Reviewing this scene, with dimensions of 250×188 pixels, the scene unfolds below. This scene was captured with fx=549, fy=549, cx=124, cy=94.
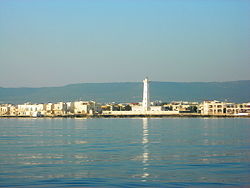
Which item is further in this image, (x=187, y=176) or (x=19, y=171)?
(x=19, y=171)

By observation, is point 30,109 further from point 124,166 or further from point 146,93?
point 124,166

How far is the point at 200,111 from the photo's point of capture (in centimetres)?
10131

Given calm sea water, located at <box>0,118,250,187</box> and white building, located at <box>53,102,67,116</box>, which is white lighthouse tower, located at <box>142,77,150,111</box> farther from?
calm sea water, located at <box>0,118,250,187</box>

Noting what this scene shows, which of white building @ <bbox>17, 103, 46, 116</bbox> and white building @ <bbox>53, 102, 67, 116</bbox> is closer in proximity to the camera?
white building @ <bbox>53, 102, 67, 116</bbox>

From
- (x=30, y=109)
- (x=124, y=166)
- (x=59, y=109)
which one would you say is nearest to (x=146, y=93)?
(x=59, y=109)

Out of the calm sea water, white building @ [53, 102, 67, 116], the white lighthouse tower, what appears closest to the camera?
the calm sea water

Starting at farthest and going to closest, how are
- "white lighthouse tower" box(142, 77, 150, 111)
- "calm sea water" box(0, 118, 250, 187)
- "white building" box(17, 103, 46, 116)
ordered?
1. "white building" box(17, 103, 46, 116)
2. "white lighthouse tower" box(142, 77, 150, 111)
3. "calm sea water" box(0, 118, 250, 187)

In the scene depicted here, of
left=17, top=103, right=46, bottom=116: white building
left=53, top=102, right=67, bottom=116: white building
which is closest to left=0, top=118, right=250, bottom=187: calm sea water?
left=53, top=102, right=67, bottom=116: white building

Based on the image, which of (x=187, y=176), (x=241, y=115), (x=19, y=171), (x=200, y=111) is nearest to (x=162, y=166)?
(x=187, y=176)

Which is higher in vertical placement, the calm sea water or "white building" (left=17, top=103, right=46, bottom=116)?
"white building" (left=17, top=103, right=46, bottom=116)

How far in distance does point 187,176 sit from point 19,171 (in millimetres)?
4264

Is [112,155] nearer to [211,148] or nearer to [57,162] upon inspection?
[57,162]

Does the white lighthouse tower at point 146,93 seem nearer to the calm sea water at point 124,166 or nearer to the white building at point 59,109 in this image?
the white building at point 59,109

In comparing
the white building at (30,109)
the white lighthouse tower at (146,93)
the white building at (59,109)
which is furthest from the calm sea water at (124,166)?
the white building at (30,109)
